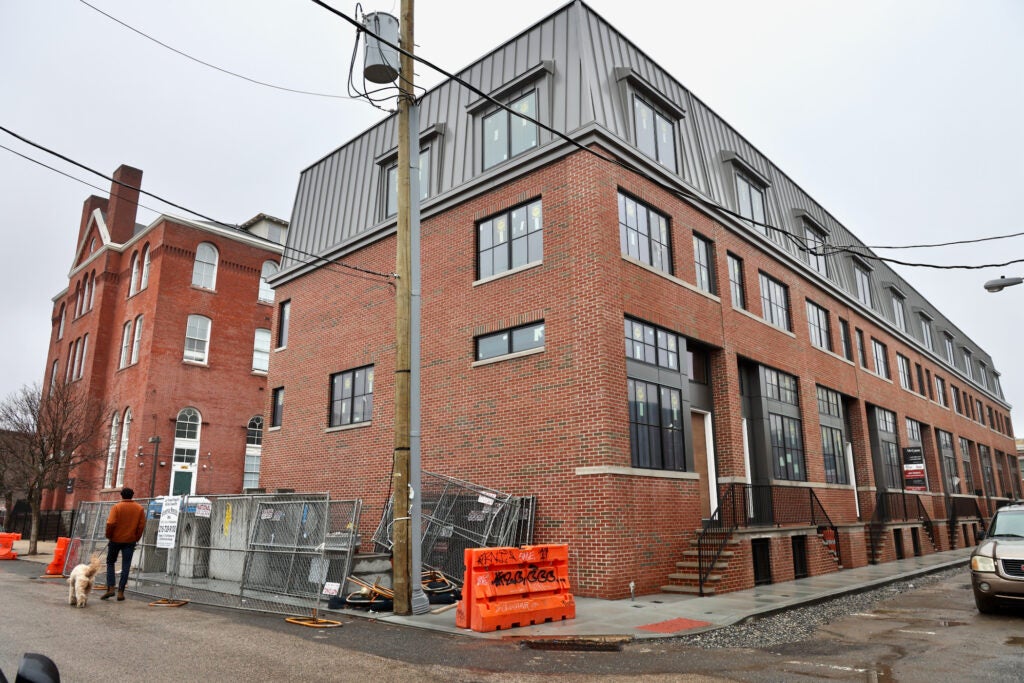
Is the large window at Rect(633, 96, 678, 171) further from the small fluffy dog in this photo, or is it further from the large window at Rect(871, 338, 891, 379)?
the large window at Rect(871, 338, 891, 379)

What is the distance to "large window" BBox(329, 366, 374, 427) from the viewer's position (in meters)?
18.3

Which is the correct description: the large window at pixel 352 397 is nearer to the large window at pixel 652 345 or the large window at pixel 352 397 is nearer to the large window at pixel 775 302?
the large window at pixel 652 345

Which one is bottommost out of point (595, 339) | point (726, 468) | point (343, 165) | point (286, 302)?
point (726, 468)

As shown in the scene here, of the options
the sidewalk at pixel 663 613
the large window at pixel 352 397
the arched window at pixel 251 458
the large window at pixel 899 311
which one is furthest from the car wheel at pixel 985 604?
the arched window at pixel 251 458

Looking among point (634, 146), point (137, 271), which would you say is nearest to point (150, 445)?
point (137, 271)

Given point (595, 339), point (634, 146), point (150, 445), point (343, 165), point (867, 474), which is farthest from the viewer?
point (150, 445)

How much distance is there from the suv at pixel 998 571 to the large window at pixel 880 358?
17.2 meters

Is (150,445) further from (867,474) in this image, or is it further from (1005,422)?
(1005,422)

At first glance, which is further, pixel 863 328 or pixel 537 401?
pixel 863 328

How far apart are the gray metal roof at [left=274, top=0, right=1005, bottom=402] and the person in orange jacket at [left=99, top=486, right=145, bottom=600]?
5582 mm

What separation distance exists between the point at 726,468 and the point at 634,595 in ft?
16.3

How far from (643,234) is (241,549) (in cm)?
1023

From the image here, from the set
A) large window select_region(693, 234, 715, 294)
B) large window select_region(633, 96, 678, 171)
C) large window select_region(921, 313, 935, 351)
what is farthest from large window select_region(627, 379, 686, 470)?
large window select_region(921, 313, 935, 351)

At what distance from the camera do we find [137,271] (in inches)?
1398
